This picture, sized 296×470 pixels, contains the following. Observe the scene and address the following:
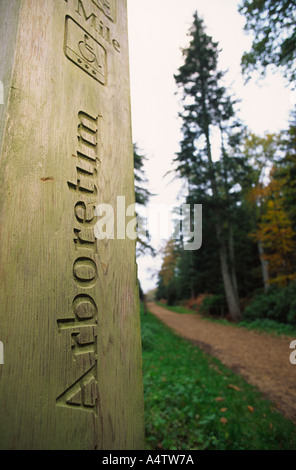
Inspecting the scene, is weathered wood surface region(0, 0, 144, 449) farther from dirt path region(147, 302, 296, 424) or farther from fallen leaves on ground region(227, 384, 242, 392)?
fallen leaves on ground region(227, 384, 242, 392)

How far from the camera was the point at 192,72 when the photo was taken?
15.6m

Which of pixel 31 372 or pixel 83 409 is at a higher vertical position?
pixel 31 372

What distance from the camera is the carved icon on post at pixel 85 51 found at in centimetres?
106

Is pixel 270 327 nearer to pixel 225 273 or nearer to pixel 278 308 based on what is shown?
pixel 278 308

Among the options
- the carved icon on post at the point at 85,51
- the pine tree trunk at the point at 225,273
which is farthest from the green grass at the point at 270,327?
the carved icon on post at the point at 85,51

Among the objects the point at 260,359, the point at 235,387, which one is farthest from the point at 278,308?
the point at 235,387

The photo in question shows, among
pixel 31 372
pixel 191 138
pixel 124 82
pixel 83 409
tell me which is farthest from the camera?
pixel 191 138

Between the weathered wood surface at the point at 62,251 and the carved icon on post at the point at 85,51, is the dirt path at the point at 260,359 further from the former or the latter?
the carved icon on post at the point at 85,51

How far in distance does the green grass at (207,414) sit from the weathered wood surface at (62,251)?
2.47m

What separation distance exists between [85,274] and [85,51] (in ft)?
3.55

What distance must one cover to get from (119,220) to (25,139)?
1.64 feet

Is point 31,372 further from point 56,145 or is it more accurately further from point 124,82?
point 124,82

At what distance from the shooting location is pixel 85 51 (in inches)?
44.5

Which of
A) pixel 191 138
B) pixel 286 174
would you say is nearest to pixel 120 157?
pixel 286 174
